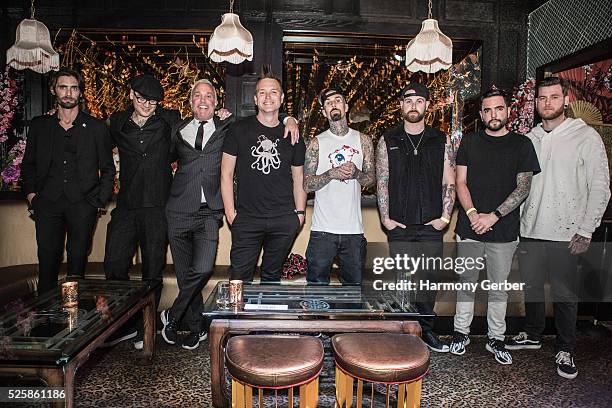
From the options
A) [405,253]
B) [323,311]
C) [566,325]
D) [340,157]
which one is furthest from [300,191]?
[566,325]

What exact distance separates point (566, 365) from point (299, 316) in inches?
72.7

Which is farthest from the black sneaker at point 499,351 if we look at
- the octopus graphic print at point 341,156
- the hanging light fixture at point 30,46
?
the hanging light fixture at point 30,46

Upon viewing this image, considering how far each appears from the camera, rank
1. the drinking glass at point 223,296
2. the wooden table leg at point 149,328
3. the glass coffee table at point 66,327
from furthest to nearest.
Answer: the wooden table leg at point 149,328, the drinking glass at point 223,296, the glass coffee table at point 66,327

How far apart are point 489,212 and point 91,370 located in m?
2.70

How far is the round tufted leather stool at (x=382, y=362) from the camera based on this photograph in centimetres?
196

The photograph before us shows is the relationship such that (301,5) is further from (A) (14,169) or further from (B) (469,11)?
(A) (14,169)

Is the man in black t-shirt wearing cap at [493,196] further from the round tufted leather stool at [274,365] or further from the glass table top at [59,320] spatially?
the glass table top at [59,320]

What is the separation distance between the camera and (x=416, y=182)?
3.31 meters

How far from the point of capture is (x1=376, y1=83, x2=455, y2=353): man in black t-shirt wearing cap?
329 centimetres

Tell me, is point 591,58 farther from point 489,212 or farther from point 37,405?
point 37,405

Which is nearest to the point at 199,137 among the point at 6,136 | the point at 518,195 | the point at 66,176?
the point at 66,176

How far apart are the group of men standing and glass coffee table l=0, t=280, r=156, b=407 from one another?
0.43 m

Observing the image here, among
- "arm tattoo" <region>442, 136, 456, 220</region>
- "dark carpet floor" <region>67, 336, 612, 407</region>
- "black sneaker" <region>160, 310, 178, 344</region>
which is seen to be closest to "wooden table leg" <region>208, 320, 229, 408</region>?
"dark carpet floor" <region>67, 336, 612, 407</region>

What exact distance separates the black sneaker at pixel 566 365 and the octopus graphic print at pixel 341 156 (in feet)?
5.72
